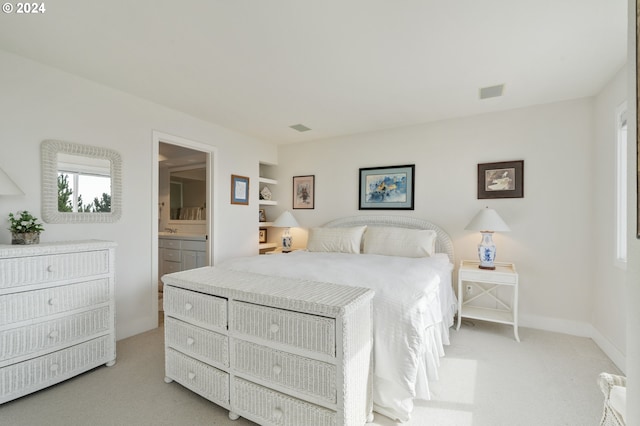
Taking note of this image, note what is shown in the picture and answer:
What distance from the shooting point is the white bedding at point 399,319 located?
1639mm

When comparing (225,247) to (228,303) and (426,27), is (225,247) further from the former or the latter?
(426,27)

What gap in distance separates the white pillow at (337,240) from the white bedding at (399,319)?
1022 mm

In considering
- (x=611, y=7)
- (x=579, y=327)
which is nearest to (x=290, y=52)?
(x=611, y=7)

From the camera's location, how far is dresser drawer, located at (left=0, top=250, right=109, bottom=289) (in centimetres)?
187

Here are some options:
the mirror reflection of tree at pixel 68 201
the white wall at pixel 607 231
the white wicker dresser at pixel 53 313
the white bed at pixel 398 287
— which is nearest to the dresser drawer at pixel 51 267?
the white wicker dresser at pixel 53 313

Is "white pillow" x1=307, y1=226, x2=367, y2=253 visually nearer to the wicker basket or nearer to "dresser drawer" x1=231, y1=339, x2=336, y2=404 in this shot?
"dresser drawer" x1=231, y1=339, x2=336, y2=404

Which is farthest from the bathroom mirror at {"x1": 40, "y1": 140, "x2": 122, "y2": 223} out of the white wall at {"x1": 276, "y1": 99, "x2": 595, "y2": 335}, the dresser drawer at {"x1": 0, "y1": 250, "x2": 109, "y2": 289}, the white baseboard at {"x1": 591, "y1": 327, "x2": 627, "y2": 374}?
the white baseboard at {"x1": 591, "y1": 327, "x2": 627, "y2": 374}

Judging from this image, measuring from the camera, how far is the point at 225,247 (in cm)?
396

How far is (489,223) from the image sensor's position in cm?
300

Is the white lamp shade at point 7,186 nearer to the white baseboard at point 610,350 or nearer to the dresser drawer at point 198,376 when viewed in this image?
the dresser drawer at point 198,376

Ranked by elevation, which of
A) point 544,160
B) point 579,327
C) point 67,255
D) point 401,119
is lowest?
point 579,327

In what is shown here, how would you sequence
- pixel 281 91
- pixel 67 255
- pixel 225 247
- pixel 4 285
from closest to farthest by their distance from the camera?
pixel 4 285
pixel 67 255
pixel 281 91
pixel 225 247

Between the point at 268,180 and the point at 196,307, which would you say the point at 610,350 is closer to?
the point at 196,307

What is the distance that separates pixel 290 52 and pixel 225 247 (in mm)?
2697
